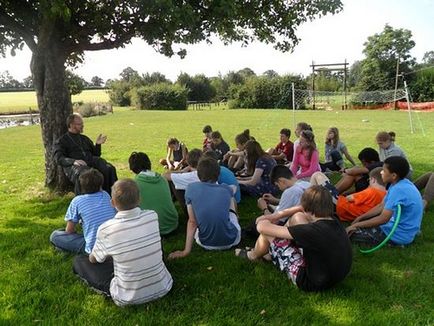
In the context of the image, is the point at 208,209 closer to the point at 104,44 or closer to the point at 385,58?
the point at 104,44

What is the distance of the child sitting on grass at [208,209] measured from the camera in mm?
4574

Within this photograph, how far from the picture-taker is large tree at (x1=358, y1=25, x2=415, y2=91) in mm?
56469

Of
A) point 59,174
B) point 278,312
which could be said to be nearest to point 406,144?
point 59,174

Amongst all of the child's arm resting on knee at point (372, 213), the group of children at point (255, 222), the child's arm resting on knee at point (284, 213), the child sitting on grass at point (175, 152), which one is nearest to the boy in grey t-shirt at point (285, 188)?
the group of children at point (255, 222)

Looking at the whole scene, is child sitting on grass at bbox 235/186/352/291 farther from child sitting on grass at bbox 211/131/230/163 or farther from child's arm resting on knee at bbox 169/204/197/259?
child sitting on grass at bbox 211/131/230/163

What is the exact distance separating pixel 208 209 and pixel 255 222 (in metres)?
0.83

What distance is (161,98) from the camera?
5772 centimetres

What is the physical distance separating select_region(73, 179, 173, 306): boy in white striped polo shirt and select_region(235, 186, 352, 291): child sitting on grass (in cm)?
103

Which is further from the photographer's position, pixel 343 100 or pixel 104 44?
pixel 343 100

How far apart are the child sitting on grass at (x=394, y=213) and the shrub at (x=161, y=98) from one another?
54.0 meters

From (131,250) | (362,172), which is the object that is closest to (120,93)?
(362,172)

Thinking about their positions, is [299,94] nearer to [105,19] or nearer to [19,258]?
[105,19]

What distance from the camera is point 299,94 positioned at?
50188 mm

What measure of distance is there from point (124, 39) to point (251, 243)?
4.97 metres
